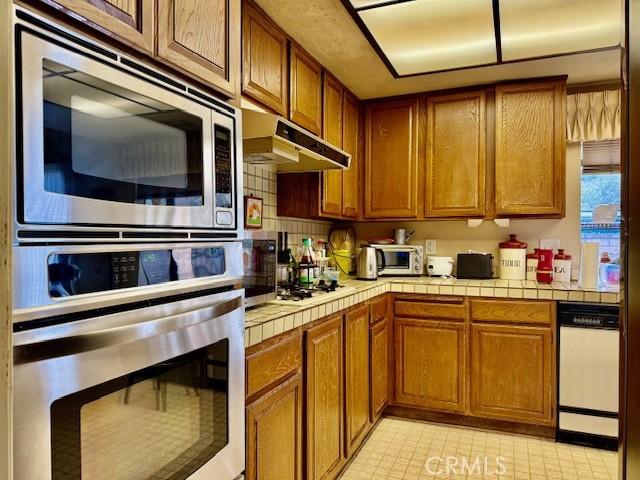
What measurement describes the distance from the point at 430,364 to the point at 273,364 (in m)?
1.62

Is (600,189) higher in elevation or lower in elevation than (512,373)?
higher

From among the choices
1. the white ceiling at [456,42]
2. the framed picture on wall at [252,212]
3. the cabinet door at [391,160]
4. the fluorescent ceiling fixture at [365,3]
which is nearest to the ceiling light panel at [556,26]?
the white ceiling at [456,42]

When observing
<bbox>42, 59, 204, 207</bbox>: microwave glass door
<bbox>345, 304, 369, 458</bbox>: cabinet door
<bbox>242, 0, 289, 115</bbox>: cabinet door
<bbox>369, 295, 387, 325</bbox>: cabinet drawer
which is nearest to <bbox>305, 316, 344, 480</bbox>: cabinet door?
<bbox>345, 304, 369, 458</bbox>: cabinet door

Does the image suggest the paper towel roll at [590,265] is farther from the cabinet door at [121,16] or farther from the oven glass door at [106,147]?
the cabinet door at [121,16]

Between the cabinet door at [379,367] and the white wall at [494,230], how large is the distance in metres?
0.96

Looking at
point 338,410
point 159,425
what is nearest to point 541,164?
point 338,410

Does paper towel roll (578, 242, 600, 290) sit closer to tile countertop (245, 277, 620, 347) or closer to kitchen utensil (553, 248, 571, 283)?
tile countertop (245, 277, 620, 347)

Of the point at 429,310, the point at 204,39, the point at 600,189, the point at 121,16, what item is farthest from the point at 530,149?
the point at 121,16

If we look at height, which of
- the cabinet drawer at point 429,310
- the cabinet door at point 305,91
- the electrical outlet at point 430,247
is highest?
the cabinet door at point 305,91

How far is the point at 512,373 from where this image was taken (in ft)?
8.61

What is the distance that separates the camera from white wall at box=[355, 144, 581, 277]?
10.0 ft

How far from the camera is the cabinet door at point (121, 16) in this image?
0.77m

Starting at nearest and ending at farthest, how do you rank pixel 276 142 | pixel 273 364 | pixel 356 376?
pixel 273 364, pixel 276 142, pixel 356 376

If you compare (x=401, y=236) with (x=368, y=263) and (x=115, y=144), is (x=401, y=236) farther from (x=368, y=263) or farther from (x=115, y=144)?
(x=115, y=144)
